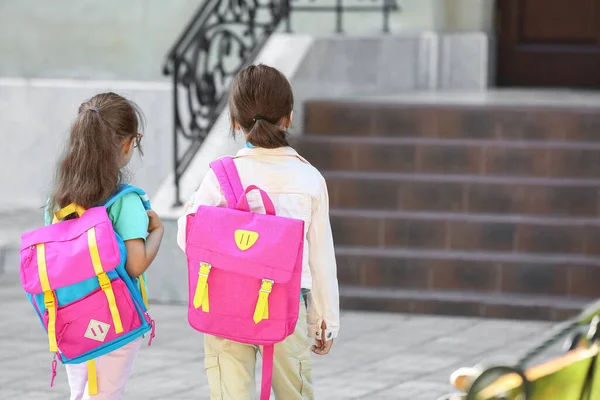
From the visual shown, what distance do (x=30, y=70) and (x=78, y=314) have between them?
7.45 m

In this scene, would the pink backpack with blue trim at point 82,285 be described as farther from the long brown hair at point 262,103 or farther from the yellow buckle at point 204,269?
the long brown hair at point 262,103

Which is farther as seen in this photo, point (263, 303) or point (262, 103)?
point (262, 103)

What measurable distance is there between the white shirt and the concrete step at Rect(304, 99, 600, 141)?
15.4ft

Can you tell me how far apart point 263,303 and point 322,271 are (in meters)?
0.26

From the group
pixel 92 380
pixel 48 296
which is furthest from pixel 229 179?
pixel 92 380

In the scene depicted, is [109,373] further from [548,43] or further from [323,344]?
[548,43]

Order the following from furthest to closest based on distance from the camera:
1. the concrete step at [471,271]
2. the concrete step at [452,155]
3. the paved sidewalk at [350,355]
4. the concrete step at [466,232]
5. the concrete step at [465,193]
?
1. the concrete step at [452,155]
2. the concrete step at [465,193]
3. the concrete step at [466,232]
4. the concrete step at [471,271]
5. the paved sidewalk at [350,355]

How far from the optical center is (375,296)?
7.55 metres

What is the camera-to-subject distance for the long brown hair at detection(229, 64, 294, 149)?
3734mm

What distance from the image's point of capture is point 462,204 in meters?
8.00

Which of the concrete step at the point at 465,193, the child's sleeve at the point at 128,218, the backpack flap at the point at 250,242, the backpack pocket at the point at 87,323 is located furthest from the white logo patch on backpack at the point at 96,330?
the concrete step at the point at 465,193

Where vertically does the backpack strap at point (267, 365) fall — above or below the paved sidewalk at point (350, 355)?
above

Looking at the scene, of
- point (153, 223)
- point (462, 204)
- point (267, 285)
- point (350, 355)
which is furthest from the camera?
point (462, 204)

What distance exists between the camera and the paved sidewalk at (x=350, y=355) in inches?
227
